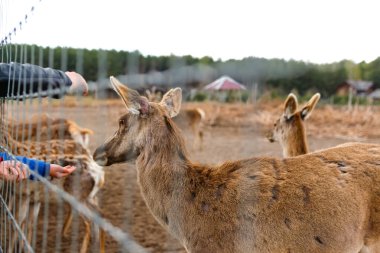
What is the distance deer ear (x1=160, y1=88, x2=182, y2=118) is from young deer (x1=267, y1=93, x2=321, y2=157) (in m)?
1.92

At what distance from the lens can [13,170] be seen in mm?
2826

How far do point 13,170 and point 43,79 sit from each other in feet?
1.91

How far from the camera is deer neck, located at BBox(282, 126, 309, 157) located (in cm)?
543

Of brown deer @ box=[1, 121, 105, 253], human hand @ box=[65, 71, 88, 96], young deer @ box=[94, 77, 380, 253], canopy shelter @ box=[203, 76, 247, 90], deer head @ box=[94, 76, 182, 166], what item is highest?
canopy shelter @ box=[203, 76, 247, 90]

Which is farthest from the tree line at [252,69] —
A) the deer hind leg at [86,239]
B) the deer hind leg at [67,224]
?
the deer hind leg at [67,224]

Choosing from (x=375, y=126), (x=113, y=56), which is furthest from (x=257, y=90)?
(x=375, y=126)

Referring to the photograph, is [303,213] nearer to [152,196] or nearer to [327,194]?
[327,194]

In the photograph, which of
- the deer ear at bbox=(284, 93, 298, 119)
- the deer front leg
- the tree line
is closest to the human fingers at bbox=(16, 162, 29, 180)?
the tree line

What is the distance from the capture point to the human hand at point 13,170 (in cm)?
283

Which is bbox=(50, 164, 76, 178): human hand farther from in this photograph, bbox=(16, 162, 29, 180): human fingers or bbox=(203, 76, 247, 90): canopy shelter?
bbox=(203, 76, 247, 90): canopy shelter

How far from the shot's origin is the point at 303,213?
10.2 ft

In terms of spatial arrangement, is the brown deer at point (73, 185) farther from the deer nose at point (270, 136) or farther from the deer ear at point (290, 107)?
the deer ear at point (290, 107)

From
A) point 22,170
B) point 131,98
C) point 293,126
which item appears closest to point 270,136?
point 293,126

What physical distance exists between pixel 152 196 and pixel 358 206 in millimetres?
1194
